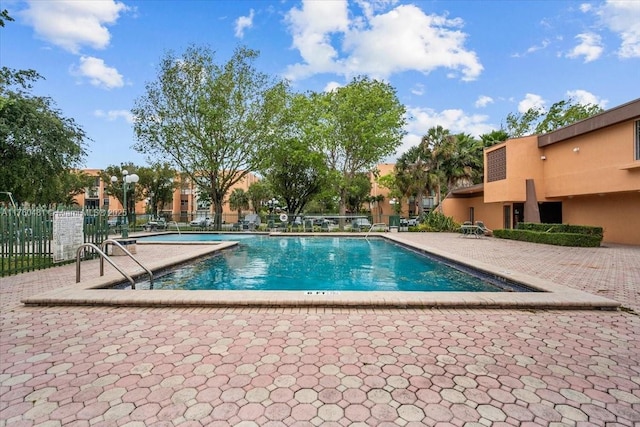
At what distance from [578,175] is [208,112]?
19938 mm

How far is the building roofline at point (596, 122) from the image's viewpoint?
454 inches

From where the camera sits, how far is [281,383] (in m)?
2.44

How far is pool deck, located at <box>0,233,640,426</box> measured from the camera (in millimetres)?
2070

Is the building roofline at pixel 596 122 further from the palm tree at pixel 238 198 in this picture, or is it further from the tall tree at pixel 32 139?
the palm tree at pixel 238 198

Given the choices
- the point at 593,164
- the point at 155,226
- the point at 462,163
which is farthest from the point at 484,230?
the point at 155,226

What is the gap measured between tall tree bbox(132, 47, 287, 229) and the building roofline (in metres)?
15.7

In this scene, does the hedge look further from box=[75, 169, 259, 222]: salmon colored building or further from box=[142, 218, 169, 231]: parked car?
box=[75, 169, 259, 222]: salmon colored building

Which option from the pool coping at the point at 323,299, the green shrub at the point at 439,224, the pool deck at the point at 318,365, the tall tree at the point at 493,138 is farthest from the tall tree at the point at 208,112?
A: the pool deck at the point at 318,365

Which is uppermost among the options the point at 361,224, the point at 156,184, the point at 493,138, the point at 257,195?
the point at 493,138

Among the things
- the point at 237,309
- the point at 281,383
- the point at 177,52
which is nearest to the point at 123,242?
the point at 237,309

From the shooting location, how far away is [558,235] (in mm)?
12625

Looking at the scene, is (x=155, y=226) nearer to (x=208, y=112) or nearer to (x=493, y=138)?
(x=208, y=112)

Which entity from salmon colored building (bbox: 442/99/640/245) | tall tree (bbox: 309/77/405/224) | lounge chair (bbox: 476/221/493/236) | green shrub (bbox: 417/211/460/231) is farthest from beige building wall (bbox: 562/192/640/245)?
tall tree (bbox: 309/77/405/224)

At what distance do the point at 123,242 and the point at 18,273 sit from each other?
9.67 ft
